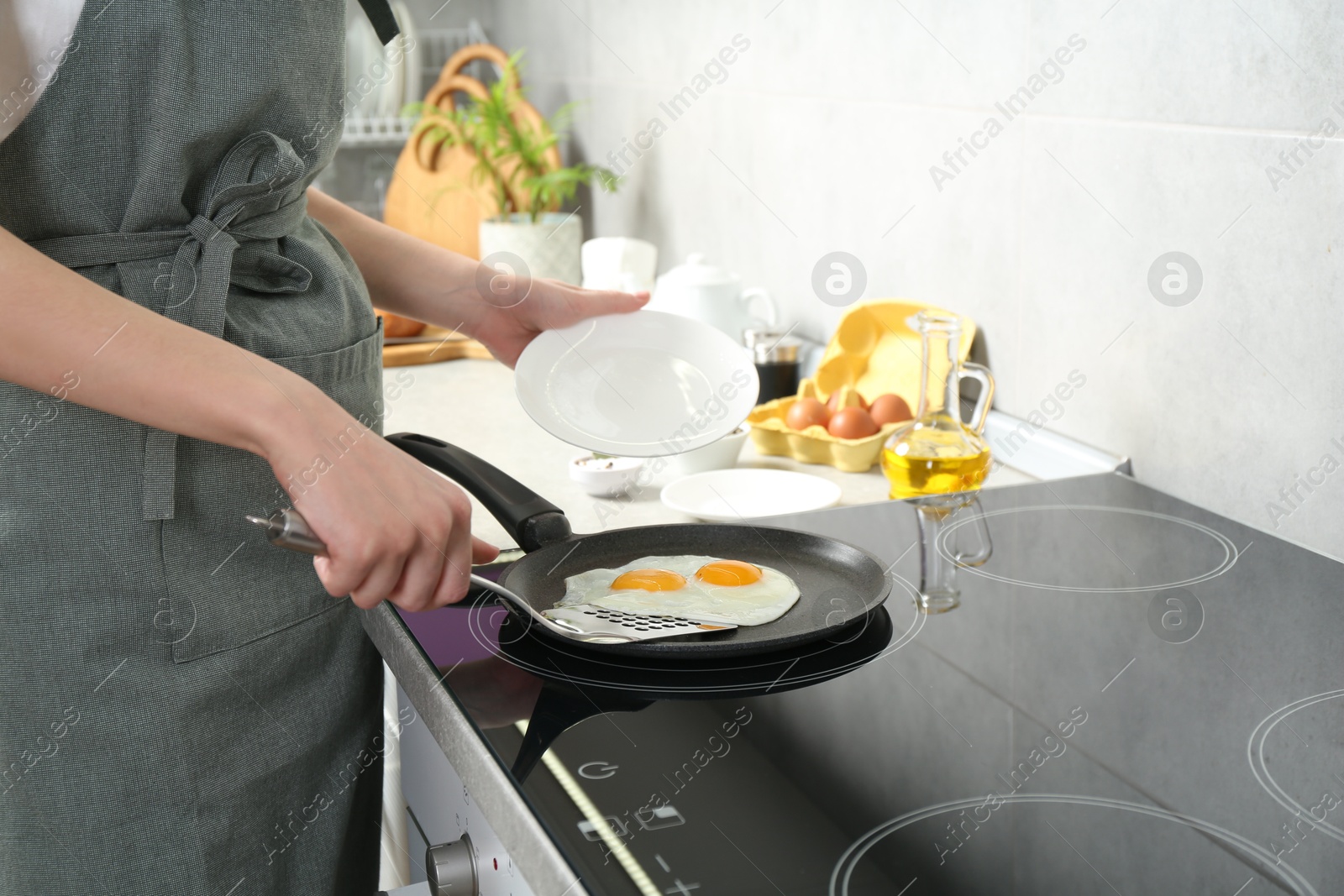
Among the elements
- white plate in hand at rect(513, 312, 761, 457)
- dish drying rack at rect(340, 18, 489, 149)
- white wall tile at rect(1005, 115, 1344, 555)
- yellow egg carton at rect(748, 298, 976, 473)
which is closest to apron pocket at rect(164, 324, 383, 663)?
white plate in hand at rect(513, 312, 761, 457)

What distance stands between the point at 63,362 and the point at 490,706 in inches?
11.4

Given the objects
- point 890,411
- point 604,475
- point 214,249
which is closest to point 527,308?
point 604,475

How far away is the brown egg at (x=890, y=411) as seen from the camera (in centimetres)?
121

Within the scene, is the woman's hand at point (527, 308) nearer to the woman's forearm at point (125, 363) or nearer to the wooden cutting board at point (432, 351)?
the woman's forearm at point (125, 363)

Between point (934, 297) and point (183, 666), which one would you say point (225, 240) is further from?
point (934, 297)

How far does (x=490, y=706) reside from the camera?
64 centimetres

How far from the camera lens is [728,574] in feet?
2.58

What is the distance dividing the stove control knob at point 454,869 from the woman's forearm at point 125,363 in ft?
0.85

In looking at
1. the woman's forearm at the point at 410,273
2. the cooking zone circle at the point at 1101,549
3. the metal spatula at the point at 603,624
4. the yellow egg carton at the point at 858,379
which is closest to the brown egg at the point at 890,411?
the yellow egg carton at the point at 858,379

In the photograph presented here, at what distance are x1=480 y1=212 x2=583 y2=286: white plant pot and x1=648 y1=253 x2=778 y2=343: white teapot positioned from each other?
0.46 meters

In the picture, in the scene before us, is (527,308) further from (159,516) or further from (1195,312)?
(1195,312)

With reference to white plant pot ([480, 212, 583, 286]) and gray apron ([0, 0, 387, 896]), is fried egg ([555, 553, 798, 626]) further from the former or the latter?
white plant pot ([480, 212, 583, 286])

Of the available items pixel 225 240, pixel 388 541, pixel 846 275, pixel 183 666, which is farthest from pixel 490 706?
pixel 846 275

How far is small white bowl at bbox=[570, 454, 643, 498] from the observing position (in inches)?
43.5
